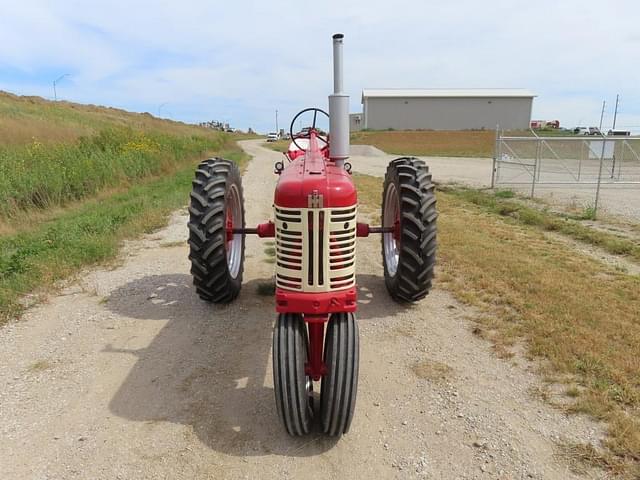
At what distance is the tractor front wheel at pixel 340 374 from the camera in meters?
2.83

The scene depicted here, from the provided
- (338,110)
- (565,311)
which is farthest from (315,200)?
(565,311)

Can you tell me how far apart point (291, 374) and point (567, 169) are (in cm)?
1477

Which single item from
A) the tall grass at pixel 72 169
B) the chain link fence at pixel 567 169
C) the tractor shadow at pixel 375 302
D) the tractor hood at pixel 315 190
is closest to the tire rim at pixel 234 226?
the tractor shadow at pixel 375 302

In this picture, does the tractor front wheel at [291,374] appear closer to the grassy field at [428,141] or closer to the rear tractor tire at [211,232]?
the rear tractor tire at [211,232]

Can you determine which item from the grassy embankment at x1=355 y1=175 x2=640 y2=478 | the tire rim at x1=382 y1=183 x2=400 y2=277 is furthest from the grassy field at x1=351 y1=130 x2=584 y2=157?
the tire rim at x1=382 y1=183 x2=400 y2=277

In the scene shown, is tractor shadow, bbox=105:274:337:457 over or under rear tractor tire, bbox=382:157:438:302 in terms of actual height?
under

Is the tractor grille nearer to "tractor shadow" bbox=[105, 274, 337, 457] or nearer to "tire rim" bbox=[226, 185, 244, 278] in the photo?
"tractor shadow" bbox=[105, 274, 337, 457]

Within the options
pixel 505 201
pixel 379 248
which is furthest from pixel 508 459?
pixel 505 201

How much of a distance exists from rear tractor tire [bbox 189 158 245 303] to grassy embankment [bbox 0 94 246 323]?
1.85 metres

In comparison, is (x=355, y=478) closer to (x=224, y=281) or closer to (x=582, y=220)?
(x=224, y=281)

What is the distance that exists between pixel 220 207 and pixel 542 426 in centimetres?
302

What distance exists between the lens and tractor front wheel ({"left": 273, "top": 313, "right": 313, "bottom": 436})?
9.17 ft

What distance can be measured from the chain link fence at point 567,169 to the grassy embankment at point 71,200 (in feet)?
30.0

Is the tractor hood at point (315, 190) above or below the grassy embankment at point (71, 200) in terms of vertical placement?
above
